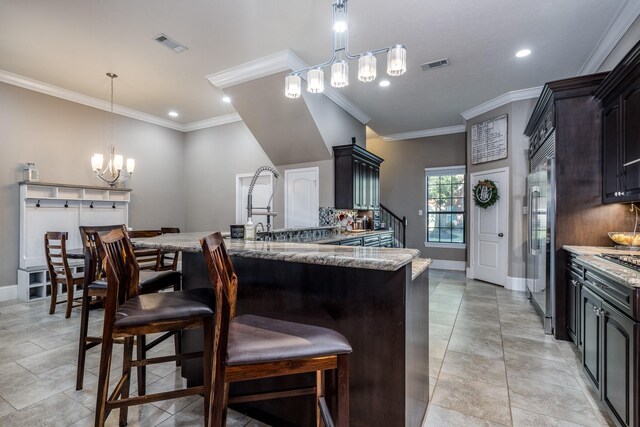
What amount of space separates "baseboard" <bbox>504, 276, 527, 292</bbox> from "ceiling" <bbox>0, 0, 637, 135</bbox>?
3.07m

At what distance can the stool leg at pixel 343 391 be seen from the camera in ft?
3.65

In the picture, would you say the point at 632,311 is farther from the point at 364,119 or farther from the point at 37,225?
the point at 37,225

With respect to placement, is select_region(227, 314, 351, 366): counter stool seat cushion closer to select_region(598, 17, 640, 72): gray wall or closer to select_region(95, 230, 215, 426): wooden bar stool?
select_region(95, 230, 215, 426): wooden bar stool

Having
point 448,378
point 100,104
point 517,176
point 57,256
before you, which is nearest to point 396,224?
point 517,176

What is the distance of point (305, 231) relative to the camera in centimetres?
417

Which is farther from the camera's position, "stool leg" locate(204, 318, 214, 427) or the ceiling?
the ceiling

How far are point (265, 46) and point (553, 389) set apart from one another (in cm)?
424

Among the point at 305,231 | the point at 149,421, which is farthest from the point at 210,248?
the point at 305,231

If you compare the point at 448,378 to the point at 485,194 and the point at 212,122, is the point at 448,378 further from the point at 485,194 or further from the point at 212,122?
the point at 212,122

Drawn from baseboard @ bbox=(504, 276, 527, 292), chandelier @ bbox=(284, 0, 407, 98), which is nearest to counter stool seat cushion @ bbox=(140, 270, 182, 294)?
chandelier @ bbox=(284, 0, 407, 98)

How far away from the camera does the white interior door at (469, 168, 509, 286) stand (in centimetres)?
527

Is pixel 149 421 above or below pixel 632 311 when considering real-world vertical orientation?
below

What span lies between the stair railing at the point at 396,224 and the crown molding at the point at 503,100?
8.97 feet

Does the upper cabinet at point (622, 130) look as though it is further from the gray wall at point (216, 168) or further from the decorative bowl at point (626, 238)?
the gray wall at point (216, 168)
